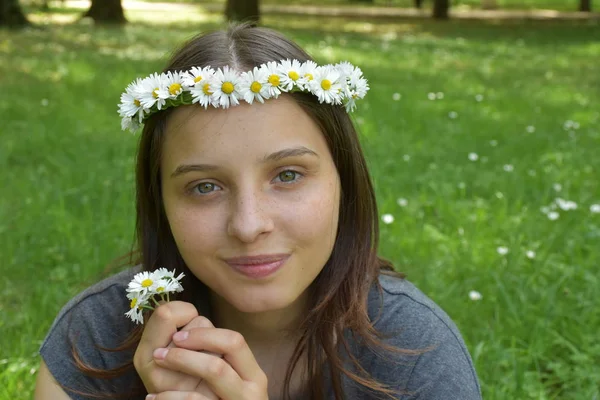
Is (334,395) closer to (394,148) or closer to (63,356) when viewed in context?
(63,356)

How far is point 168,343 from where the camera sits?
1.76 m

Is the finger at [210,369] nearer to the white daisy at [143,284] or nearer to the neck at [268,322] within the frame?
the white daisy at [143,284]

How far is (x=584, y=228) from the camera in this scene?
378cm

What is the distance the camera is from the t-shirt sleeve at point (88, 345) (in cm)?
216

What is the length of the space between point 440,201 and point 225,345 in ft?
8.62

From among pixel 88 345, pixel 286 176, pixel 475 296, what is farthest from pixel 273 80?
pixel 475 296

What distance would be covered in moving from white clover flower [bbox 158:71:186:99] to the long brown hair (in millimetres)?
77

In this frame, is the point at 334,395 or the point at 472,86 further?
the point at 472,86

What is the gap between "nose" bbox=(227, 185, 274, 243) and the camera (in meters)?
1.71

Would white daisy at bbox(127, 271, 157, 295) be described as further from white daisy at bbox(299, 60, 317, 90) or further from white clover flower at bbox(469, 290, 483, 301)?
white clover flower at bbox(469, 290, 483, 301)

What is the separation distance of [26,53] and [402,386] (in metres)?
9.09

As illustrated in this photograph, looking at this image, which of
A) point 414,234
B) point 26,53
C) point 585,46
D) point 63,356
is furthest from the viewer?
point 585,46

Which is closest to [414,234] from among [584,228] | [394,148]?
[584,228]

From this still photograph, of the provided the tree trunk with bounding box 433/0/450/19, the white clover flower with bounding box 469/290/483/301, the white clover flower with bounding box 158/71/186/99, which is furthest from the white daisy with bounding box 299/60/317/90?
the tree trunk with bounding box 433/0/450/19
